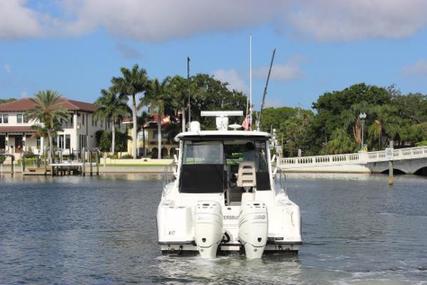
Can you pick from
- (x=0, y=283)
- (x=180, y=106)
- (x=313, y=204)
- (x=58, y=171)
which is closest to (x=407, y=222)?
(x=313, y=204)

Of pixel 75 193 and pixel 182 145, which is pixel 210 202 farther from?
pixel 75 193

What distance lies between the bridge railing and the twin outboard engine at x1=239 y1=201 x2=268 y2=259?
7429 centimetres

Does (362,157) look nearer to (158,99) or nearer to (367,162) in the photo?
(367,162)

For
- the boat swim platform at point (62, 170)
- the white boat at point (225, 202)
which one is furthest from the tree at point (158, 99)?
the white boat at point (225, 202)

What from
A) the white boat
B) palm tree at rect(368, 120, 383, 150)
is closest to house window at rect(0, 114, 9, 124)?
palm tree at rect(368, 120, 383, 150)

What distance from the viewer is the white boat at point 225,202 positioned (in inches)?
698

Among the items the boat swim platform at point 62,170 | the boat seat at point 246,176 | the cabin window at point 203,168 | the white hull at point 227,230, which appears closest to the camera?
the white hull at point 227,230

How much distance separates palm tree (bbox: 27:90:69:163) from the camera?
333ft

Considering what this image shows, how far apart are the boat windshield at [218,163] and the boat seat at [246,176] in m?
0.56

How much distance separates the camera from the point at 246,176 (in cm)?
2025

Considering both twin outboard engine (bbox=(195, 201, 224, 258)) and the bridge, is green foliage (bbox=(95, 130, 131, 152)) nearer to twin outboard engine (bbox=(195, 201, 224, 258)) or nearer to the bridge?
the bridge

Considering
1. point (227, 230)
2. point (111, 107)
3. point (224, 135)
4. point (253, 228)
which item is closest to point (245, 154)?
point (224, 135)

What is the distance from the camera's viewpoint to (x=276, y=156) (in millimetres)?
23281

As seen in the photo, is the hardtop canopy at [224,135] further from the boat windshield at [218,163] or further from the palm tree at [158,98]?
the palm tree at [158,98]
